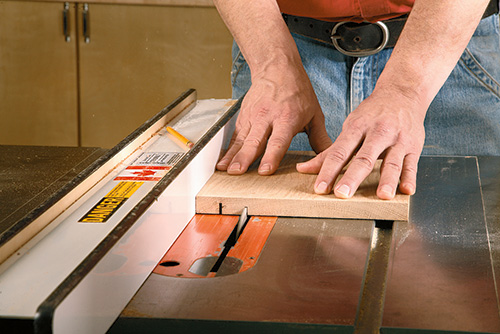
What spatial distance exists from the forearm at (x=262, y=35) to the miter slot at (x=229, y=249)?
451 millimetres

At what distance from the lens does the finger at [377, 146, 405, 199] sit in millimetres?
1028

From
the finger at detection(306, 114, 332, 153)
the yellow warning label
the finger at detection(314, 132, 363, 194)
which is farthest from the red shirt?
the yellow warning label

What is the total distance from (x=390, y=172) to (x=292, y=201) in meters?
0.18

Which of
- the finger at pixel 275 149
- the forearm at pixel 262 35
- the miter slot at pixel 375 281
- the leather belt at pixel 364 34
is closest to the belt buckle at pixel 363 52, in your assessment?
the leather belt at pixel 364 34

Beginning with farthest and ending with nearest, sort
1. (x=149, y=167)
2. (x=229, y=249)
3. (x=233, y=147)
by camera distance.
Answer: (x=233, y=147)
(x=149, y=167)
(x=229, y=249)

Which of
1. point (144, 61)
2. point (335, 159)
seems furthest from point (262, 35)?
point (144, 61)

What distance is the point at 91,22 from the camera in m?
3.11

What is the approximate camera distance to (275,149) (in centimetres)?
122

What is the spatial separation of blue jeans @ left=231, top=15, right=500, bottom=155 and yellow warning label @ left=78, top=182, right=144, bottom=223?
0.62 meters

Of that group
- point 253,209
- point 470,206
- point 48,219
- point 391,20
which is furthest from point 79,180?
point 391,20

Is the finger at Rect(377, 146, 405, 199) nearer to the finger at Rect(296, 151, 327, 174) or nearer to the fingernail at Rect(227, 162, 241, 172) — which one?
the finger at Rect(296, 151, 327, 174)

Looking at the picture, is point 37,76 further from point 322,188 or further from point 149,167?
point 322,188

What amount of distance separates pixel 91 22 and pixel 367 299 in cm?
265

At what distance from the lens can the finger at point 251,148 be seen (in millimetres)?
1176
